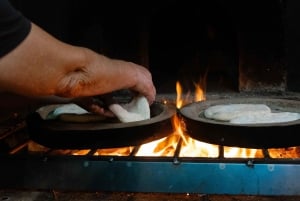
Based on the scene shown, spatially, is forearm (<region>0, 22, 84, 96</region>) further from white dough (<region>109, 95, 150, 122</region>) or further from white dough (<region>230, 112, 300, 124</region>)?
white dough (<region>230, 112, 300, 124</region>)

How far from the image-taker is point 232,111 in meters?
1.77

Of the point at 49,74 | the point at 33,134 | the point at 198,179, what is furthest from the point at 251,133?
the point at 33,134

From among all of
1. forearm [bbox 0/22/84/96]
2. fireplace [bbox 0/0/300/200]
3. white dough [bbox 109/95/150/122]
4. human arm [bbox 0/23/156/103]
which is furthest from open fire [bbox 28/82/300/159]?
forearm [bbox 0/22/84/96]

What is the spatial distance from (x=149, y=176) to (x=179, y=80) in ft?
4.69

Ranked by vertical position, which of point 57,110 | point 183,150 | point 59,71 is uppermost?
point 59,71

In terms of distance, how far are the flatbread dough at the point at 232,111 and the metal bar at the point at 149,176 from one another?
0.25 metres

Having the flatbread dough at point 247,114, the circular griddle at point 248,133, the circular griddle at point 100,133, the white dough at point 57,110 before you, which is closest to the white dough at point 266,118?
the flatbread dough at point 247,114

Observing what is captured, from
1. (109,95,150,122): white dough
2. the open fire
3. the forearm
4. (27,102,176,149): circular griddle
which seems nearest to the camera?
the forearm

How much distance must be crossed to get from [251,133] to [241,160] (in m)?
0.10

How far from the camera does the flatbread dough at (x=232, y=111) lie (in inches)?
67.2

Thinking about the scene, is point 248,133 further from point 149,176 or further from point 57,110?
point 57,110

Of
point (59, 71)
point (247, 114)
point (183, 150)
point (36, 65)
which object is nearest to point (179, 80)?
point (183, 150)

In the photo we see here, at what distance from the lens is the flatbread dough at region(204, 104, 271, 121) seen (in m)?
1.71

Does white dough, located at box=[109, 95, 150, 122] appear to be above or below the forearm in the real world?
below
